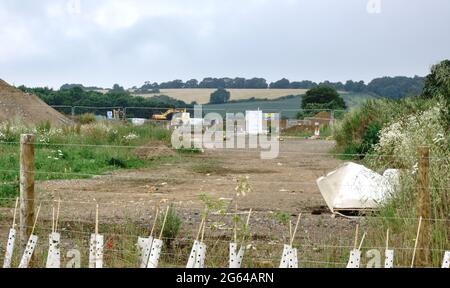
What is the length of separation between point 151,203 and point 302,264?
4622mm

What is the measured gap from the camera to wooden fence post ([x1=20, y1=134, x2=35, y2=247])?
5.55 metres

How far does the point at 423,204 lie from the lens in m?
5.34

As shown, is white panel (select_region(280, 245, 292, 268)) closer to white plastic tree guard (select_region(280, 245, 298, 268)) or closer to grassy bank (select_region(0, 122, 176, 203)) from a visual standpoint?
white plastic tree guard (select_region(280, 245, 298, 268))

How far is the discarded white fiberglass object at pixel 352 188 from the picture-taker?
8172 millimetres

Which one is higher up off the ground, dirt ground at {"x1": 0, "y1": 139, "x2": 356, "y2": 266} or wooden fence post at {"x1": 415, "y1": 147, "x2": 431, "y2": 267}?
wooden fence post at {"x1": 415, "y1": 147, "x2": 431, "y2": 267}

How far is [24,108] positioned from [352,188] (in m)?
22.5

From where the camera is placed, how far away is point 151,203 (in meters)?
9.71

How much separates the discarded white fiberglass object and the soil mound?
1953cm

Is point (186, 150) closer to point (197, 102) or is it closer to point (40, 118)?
point (40, 118)

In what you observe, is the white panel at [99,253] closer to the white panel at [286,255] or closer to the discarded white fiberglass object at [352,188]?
the white panel at [286,255]

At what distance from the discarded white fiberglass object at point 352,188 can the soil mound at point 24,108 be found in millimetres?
19530

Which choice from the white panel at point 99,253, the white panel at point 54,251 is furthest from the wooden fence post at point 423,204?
the white panel at point 54,251

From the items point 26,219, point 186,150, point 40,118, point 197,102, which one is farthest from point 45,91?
point 26,219

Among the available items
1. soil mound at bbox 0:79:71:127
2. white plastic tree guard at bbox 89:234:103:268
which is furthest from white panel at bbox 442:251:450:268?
soil mound at bbox 0:79:71:127
